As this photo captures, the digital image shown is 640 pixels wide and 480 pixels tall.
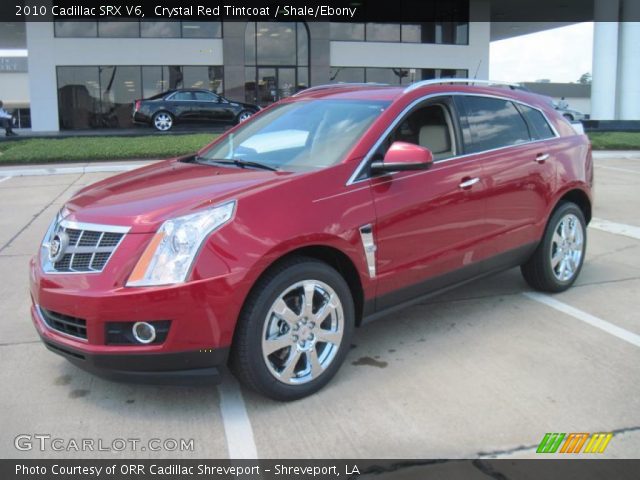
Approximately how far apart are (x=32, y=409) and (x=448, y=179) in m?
2.97

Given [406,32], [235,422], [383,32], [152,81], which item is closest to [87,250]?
[235,422]

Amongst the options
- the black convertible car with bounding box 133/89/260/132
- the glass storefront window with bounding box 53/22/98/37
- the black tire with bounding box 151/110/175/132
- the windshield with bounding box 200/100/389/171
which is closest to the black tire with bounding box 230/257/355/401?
the windshield with bounding box 200/100/389/171

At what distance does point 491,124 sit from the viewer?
4.96m

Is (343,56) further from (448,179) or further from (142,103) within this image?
(448,179)

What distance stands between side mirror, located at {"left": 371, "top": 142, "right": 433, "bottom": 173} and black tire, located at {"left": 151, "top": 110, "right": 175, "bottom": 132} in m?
20.6

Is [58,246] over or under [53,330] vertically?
over

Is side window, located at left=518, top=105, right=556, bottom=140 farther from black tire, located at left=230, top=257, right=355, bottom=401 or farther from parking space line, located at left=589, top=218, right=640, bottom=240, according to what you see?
parking space line, located at left=589, top=218, right=640, bottom=240

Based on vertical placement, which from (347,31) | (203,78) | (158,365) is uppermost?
(347,31)

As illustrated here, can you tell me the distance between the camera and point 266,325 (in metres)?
3.41

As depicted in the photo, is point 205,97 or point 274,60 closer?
point 205,97

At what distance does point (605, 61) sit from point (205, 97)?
16.3 m

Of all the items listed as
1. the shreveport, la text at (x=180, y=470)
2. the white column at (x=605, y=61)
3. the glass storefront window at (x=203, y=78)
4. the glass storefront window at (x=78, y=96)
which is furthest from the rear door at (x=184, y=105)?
the shreveport, la text at (x=180, y=470)

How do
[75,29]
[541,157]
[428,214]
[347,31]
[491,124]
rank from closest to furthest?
[428,214] → [491,124] → [541,157] → [75,29] → [347,31]

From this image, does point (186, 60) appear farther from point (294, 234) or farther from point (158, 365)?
point (158, 365)
